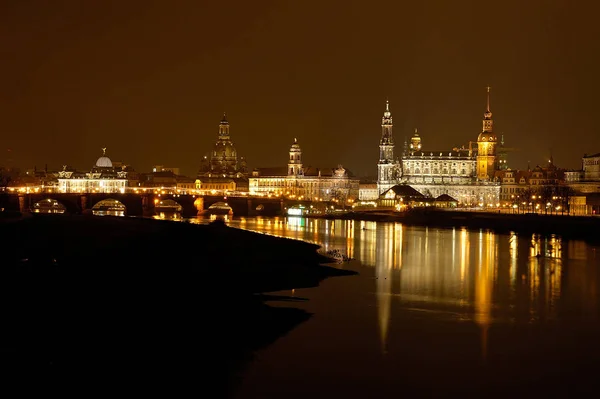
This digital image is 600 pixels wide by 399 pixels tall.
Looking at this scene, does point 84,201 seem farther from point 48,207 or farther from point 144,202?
point 48,207

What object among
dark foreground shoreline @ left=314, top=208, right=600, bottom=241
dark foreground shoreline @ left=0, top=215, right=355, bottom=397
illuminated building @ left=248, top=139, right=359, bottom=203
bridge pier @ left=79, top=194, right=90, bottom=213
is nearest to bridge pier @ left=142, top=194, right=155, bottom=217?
bridge pier @ left=79, top=194, right=90, bottom=213

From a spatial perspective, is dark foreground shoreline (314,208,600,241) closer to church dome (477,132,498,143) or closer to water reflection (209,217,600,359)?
water reflection (209,217,600,359)

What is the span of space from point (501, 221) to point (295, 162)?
102354 millimetres

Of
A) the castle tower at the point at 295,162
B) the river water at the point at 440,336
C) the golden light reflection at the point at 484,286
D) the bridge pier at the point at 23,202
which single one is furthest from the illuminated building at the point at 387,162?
the river water at the point at 440,336

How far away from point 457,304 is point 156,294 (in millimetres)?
12281

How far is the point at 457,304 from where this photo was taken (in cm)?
3491

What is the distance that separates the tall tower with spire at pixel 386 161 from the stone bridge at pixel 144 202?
25.5 metres

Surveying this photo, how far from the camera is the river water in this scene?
2264 cm

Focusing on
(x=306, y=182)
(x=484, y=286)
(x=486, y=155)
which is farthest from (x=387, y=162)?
(x=484, y=286)

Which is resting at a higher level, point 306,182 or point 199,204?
point 306,182

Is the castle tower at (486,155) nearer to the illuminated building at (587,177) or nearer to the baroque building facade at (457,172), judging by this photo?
the baroque building facade at (457,172)

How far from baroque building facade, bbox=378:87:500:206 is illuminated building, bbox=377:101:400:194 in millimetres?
194

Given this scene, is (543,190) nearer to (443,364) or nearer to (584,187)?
(584,187)

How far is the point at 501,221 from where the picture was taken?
97.4 meters
